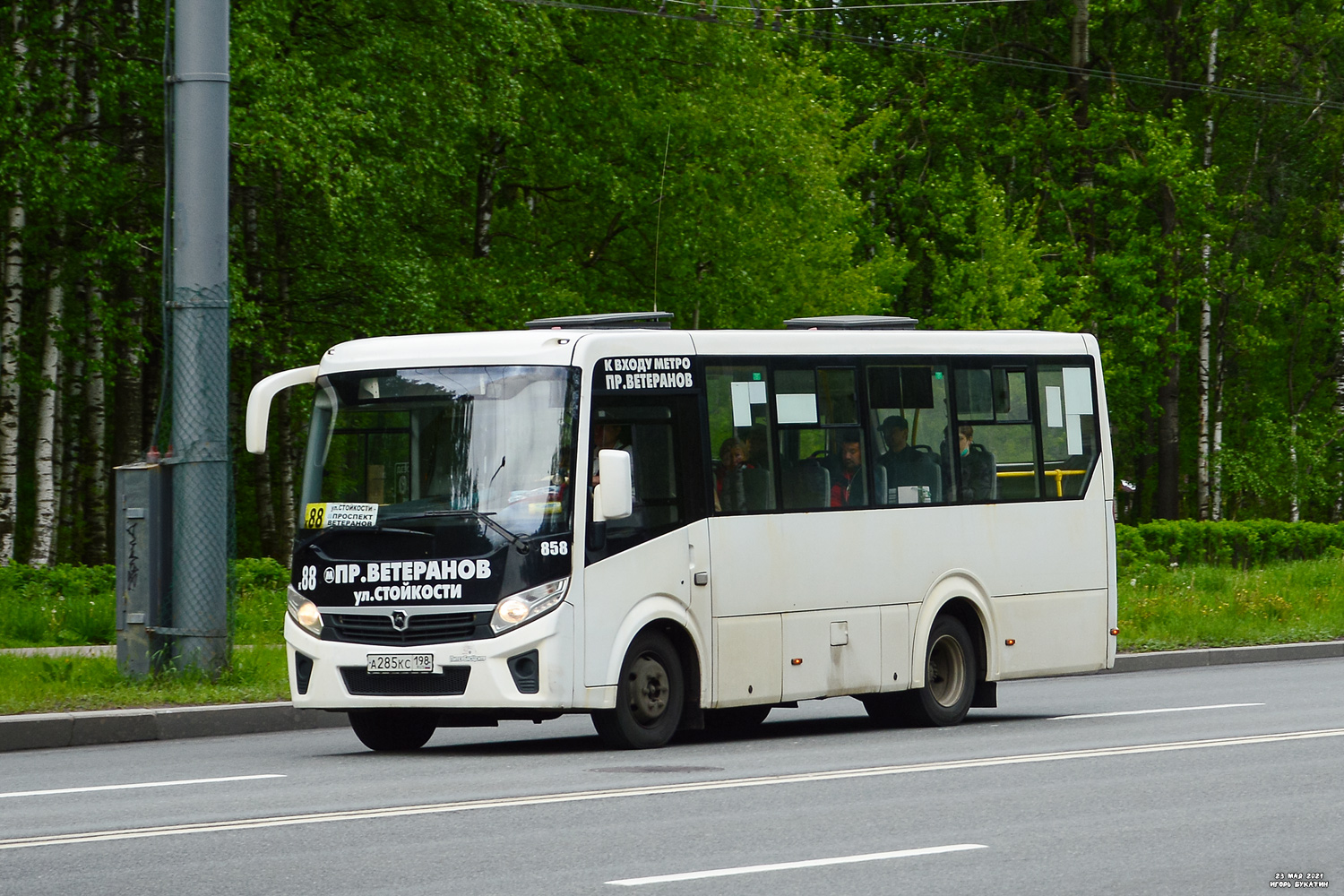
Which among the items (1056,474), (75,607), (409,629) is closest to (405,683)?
(409,629)

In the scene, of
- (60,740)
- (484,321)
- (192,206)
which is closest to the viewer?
(60,740)

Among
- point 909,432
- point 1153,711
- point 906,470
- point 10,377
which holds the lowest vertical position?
point 1153,711

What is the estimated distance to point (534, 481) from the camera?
41.7 feet

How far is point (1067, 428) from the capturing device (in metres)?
16.4

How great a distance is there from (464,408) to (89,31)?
58.8 feet

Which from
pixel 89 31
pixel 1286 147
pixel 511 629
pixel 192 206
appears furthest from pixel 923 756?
pixel 1286 147

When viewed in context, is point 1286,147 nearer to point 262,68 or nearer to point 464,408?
point 262,68

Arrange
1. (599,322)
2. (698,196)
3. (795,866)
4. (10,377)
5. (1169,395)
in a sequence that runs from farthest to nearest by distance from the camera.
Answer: (1169,395)
(698,196)
(10,377)
(599,322)
(795,866)

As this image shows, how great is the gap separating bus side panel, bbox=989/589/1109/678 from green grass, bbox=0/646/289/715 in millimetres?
5460

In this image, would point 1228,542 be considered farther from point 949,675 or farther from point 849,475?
point 849,475

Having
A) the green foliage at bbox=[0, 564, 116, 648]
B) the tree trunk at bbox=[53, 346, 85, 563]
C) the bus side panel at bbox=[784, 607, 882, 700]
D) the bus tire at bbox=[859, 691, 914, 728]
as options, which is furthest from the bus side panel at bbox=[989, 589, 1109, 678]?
the tree trunk at bbox=[53, 346, 85, 563]
